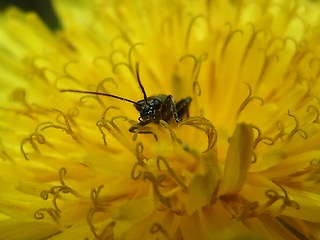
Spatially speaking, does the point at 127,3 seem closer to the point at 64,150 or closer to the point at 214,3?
the point at 214,3

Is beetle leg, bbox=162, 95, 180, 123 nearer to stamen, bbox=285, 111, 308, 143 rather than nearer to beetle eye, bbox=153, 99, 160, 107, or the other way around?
beetle eye, bbox=153, 99, 160, 107

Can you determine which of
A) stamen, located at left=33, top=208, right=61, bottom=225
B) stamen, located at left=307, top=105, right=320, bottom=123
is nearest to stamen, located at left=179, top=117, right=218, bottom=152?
stamen, located at left=307, top=105, right=320, bottom=123

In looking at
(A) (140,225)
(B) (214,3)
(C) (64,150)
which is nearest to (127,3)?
(B) (214,3)

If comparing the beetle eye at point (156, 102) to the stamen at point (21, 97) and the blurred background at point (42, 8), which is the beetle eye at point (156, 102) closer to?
the stamen at point (21, 97)

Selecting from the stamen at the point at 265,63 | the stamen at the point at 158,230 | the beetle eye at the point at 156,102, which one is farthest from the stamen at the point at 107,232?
the stamen at the point at 265,63

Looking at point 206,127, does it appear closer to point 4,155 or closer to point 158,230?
point 158,230

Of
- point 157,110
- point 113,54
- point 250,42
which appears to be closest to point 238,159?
point 157,110
